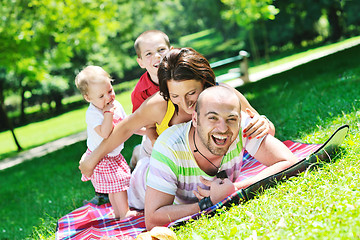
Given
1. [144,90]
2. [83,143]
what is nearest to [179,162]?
[144,90]

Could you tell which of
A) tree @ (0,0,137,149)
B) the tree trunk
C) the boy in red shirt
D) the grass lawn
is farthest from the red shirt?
the tree trunk

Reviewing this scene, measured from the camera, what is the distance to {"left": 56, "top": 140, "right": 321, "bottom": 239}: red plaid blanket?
3689mm

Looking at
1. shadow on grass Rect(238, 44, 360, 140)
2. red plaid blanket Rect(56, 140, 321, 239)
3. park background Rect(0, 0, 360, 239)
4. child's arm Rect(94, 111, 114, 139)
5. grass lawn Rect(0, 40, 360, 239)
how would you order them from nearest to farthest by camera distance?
1. grass lawn Rect(0, 40, 360, 239)
2. park background Rect(0, 0, 360, 239)
3. red plaid blanket Rect(56, 140, 321, 239)
4. child's arm Rect(94, 111, 114, 139)
5. shadow on grass Rect(238, 44, 360, 140)

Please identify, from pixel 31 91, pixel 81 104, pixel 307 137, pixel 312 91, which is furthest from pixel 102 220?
pixel 81 104

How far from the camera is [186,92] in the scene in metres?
3.25

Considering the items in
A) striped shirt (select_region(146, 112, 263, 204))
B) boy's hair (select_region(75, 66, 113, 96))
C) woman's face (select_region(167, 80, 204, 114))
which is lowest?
striped shirt (select_region(146, 112, 263, 204))

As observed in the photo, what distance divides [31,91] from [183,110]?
1058 inches

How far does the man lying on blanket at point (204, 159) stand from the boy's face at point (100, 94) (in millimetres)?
1017

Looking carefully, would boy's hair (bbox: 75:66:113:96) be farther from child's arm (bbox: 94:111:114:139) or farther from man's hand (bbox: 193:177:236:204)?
man's hand (bbox: 193:177:236:204)

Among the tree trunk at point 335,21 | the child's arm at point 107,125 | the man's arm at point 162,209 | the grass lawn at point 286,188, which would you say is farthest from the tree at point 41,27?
the tree trunk at point 335,21

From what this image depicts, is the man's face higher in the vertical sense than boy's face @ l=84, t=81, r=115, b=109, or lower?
lower

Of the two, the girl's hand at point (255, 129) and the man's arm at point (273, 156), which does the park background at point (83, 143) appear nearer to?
the man's arm at point (273, 156)

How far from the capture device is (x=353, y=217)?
7.81 feet

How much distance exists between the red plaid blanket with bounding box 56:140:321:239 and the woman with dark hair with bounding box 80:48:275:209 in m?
0.36
